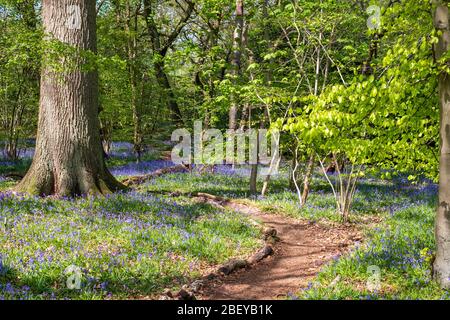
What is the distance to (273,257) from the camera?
8438mm

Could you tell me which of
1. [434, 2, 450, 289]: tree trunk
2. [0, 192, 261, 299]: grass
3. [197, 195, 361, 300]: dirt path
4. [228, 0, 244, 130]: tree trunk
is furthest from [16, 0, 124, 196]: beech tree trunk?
[434, 2, 450, 289]: tree trunk

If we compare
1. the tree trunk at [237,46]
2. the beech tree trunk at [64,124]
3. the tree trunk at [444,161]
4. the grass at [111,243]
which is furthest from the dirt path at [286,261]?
the tree trunk at [237,46]

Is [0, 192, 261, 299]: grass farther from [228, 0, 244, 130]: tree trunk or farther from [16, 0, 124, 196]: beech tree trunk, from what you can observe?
[228, 0, 244, 130]: tree trunk

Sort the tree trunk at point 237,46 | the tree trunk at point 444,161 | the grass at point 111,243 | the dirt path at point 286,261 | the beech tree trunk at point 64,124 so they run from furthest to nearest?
the tree trunk at point 237,46
the beech tree trunk at point 64,124
the dirt path at point 286,261
the grass at point 111,243
the tree trunk at point 444,161

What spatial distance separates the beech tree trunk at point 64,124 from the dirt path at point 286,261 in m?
3.95

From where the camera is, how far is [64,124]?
10375mm

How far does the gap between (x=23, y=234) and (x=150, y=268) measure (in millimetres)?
2425

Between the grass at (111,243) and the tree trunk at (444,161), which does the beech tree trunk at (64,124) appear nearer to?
the grass at (111,243)

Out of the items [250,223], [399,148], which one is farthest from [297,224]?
[399,148]

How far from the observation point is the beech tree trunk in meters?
10.3

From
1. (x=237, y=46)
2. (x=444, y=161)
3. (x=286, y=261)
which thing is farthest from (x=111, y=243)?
→ (x=237, y=46)

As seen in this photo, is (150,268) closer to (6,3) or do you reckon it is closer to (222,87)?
(222,87)

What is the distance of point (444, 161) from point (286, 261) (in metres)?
3.91

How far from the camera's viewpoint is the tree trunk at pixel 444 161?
5203 millimetres
